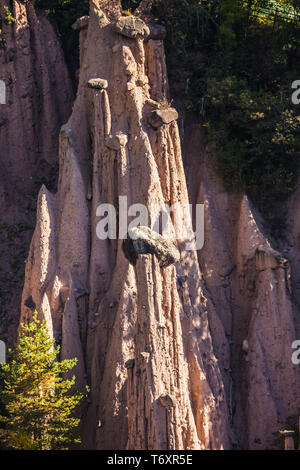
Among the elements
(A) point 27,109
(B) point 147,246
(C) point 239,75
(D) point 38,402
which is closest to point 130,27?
Result: (C) point 239,75

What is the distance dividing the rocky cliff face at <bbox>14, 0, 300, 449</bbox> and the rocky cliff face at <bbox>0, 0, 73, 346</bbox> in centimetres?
280

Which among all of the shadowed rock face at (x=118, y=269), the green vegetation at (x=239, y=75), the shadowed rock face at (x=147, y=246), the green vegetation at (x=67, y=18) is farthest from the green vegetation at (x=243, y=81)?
the shadowed rock face at (x=147, y=246)

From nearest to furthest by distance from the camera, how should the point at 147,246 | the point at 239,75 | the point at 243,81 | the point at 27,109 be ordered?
the point at 147,246 < the point at 243,81 < the point at 239,75 < the point at 27,109

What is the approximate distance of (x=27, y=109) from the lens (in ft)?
83.8

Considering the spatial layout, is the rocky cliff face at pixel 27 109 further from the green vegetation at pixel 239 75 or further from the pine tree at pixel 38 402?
the pine tree at pixel 38 402

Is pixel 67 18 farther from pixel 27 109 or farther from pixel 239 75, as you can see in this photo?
pixel 239 75

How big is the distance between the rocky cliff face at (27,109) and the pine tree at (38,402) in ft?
23.0

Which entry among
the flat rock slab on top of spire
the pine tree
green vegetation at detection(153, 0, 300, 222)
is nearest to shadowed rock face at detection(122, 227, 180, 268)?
the pine tree

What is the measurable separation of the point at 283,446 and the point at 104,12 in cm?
1349

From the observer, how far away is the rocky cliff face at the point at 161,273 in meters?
19.5

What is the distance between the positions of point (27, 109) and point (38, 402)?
1124 cm

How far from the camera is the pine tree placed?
18016 millimetres

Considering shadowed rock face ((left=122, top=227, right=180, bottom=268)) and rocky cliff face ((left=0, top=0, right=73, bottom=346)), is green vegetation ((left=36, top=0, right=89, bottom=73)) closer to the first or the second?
rocky cliff face ((left=0, top=0, right=73, bottom=346))

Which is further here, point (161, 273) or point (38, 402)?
Result: point (38, 402)
